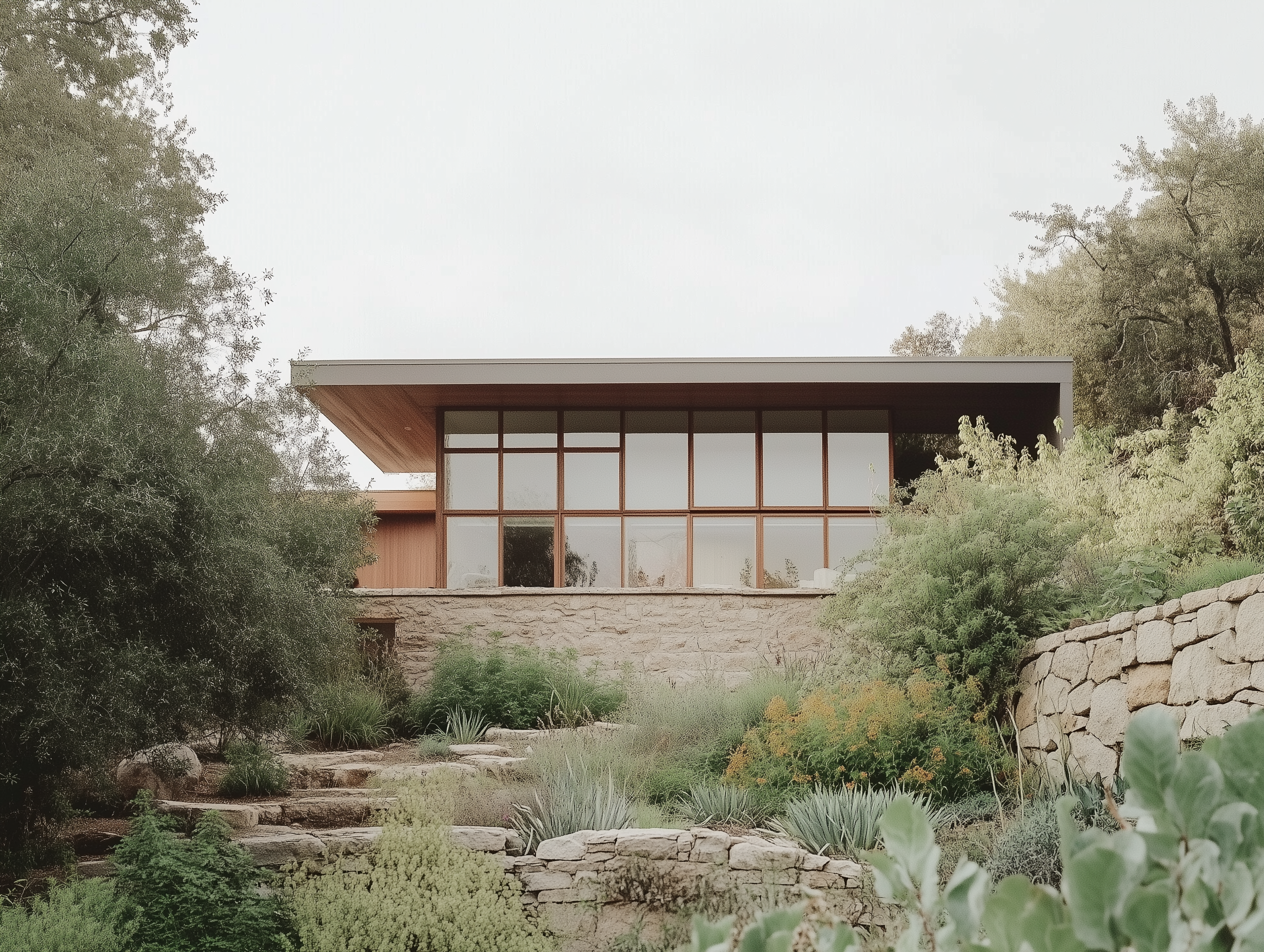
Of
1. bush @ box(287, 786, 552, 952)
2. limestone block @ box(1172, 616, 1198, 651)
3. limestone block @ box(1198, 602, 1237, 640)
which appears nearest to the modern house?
limestone block @ box(1172, 616, 1198, 651)

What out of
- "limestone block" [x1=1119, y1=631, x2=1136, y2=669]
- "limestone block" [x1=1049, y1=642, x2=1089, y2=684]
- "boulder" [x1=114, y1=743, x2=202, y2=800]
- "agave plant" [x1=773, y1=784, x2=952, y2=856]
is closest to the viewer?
"agave plant" [x1=773, y1=784, x2=952, y2=856]

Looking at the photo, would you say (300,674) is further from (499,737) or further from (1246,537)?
(1246,537)

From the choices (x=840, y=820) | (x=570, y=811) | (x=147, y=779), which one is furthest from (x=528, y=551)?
(x=840, y=820)

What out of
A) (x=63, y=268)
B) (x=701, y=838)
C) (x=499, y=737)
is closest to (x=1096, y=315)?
(x=499, y=737)

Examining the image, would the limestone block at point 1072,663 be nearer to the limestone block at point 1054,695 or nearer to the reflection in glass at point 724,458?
the limestone block at point 1054,695

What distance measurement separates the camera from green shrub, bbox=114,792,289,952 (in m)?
5.53

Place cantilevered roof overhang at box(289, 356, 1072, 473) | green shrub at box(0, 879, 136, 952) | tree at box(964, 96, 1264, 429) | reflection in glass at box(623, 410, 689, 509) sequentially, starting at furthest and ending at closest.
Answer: tree at box(964, 96, 1264, 429)
reflection in glass at box(623, 410, 689, 509)
cantilevered roof overhang at box(289, 356, 1072, 473)
green shrub at box(0, 879, 136, 952)

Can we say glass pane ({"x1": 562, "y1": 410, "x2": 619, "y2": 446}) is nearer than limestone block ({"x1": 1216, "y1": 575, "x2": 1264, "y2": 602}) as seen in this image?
No

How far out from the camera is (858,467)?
48.5 ft

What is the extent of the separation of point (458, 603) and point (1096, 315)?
1252cm

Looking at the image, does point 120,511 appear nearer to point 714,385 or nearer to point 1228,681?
point 1228,681

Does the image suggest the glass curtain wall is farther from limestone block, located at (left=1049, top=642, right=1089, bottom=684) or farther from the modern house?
limestone block, located at (left=1049, top=642, right=1089, bottom=684)

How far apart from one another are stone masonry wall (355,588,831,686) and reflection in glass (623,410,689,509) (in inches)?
87.1

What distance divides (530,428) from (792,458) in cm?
370
